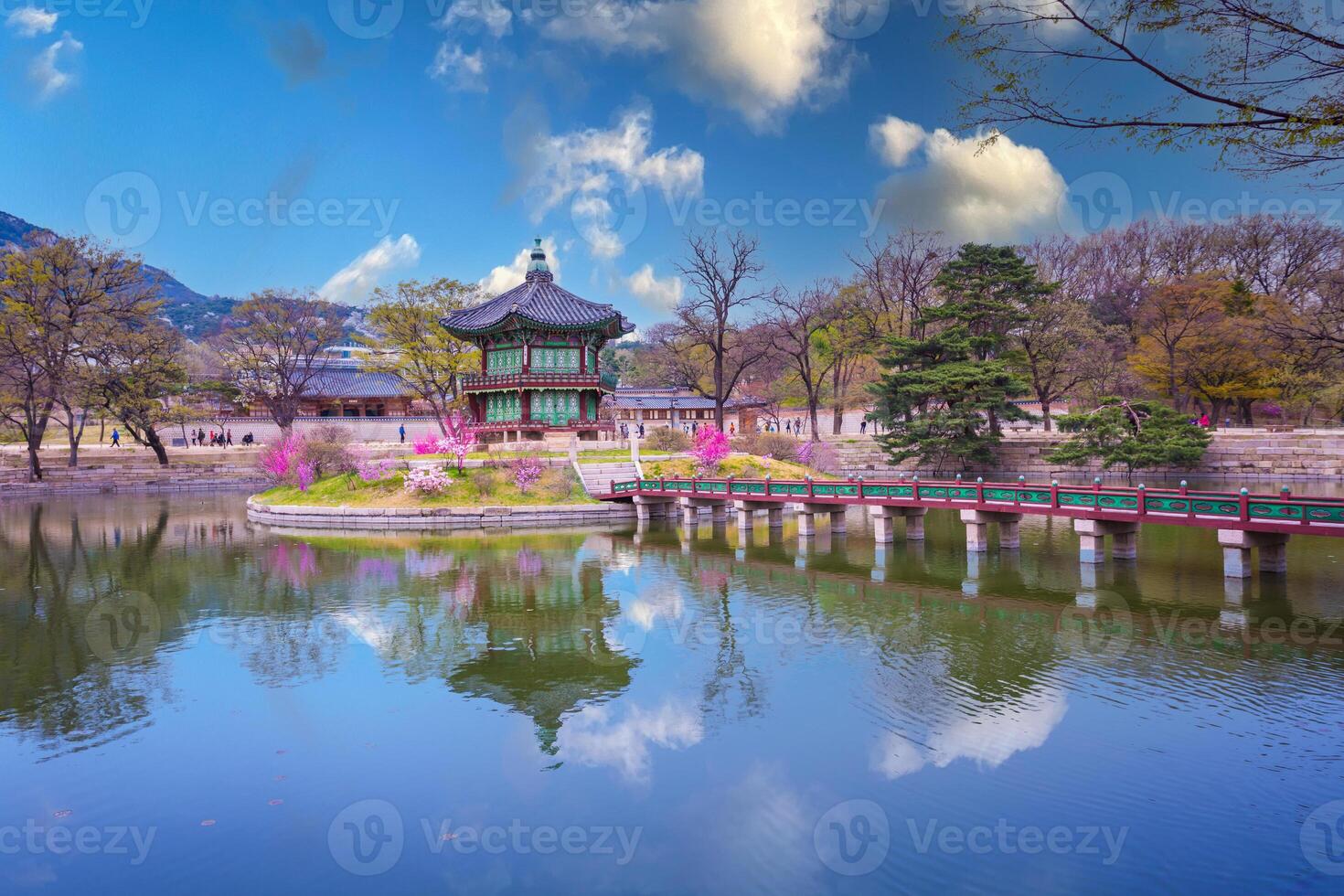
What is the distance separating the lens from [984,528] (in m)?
24.1

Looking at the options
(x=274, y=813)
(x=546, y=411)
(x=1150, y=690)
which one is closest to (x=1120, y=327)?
(x=546, y=411)

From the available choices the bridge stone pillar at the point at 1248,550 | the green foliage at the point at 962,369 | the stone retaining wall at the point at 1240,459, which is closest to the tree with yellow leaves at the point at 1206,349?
the stone retaining wall at the point at 1240,459

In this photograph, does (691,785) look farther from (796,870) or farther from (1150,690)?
(1150,690)

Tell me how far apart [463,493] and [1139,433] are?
3113cm

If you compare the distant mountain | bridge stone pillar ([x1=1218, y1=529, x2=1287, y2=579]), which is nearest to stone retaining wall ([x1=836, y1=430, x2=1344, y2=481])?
bridge stone pillar ([x1=1218, y1=529, x2=1287, y2=579])

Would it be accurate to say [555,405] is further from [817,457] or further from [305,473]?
[817,457]

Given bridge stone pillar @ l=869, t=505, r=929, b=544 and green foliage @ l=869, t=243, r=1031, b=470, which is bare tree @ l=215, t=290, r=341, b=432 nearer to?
green foliage @ l=869, t=243, r=1031, b=470

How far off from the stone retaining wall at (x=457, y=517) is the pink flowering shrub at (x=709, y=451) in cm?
603

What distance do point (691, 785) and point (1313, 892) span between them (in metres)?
6.00

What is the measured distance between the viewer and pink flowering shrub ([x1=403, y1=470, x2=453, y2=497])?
111ft

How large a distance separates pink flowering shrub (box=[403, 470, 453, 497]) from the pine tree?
23.3m

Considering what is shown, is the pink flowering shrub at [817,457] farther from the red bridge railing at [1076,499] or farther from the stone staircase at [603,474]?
the red bridge railing at [1076,499]

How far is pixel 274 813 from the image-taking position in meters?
8.84

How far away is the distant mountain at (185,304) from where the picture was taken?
152 metres
